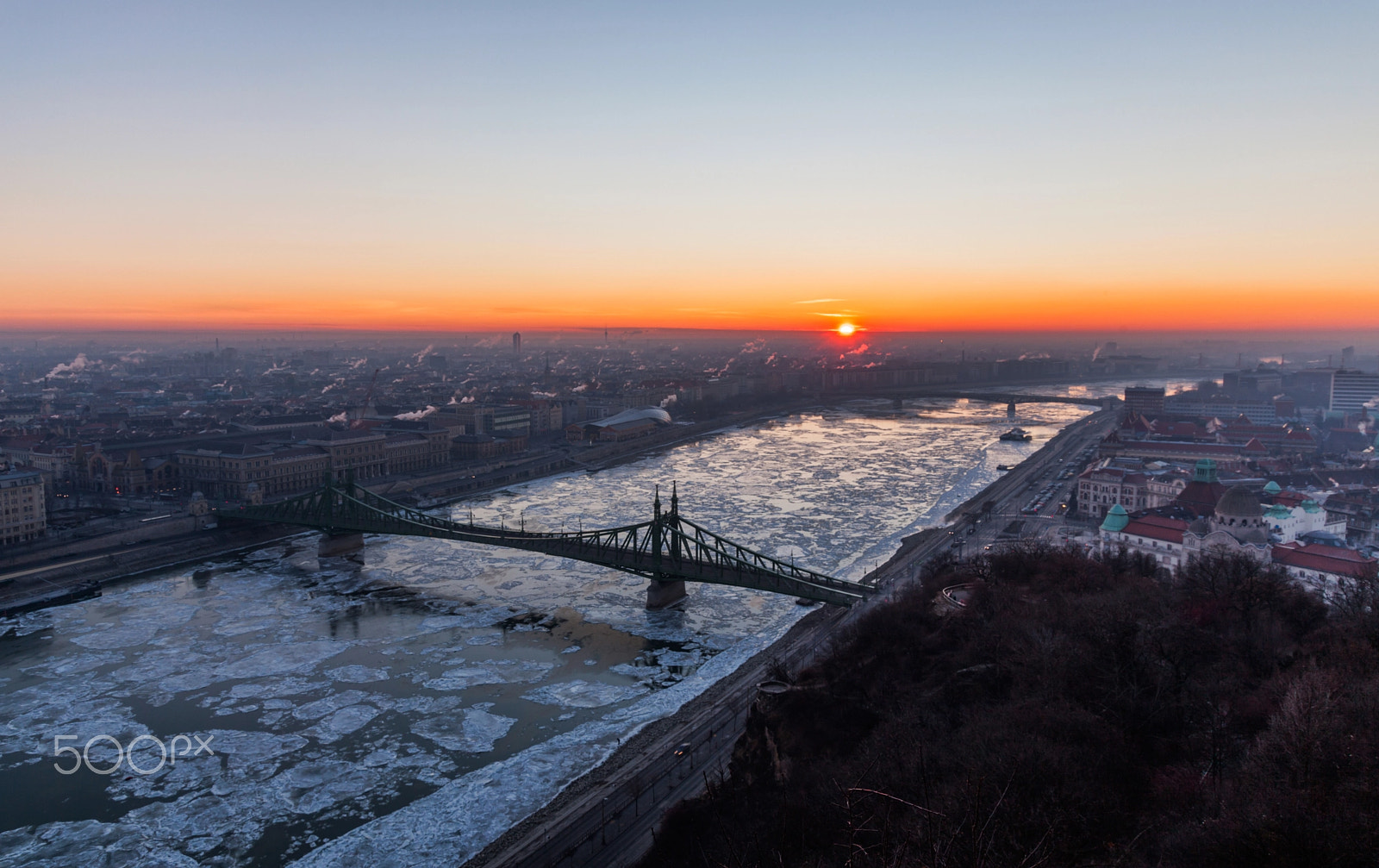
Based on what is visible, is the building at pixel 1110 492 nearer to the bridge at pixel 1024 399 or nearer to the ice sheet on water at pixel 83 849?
the ice sheet on water at pixel 83 849

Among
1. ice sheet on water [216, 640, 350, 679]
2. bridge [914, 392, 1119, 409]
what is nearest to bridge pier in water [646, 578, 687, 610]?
ice sheet on water [216, 640, 350, 679]

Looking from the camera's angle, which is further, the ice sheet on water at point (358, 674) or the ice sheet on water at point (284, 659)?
the ice sheet on water at point (284, 659)

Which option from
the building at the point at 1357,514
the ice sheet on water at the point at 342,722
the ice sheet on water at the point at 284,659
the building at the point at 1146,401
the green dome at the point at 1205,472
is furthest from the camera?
the building at the point at 1146,401

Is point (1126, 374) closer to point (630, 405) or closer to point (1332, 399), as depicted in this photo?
point (1332, 399)

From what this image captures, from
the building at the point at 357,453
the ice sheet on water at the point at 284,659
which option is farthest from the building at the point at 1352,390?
the ice sheet on water at the point at 284,659

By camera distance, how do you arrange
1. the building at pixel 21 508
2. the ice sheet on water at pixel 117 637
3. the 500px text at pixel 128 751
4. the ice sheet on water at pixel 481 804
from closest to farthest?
1. the ice sheet on water at pixel 481 804
2. the 500px text at pixel 128 751
3. the ice sheet on water at pixel 117 637
4. the building at pixel 21 508

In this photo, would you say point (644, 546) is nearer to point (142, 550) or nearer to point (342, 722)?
point (342, 722)

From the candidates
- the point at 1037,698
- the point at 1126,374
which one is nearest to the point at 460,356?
the point at 1126,374
